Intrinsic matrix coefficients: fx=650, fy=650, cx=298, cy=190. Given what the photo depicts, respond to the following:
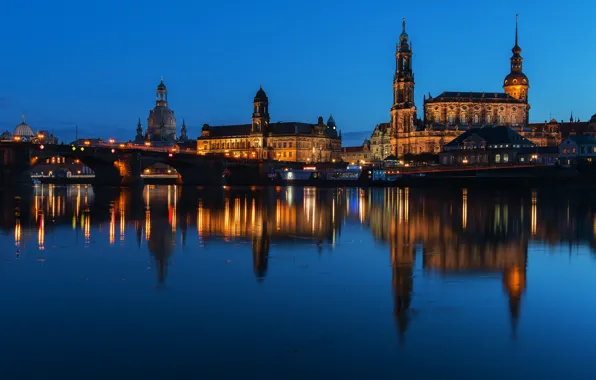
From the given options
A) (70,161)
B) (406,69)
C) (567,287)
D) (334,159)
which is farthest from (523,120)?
(567,287)

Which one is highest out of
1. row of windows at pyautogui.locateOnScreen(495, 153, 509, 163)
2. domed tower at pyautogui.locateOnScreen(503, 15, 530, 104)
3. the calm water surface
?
domed tower at pyautogui.locateOnScreen(503, 15, 530, 104)

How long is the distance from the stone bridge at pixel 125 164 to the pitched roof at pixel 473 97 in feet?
182

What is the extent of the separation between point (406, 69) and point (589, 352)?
509ft

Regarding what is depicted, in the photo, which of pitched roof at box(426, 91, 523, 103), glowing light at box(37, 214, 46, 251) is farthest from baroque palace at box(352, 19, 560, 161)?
glowing light at box(37, 214, 46, 251)

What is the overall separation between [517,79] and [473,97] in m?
18.2

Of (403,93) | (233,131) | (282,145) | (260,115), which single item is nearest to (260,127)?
(260,115)

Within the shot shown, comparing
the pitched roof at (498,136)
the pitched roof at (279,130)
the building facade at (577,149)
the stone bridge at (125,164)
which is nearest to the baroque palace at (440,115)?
the pitched roof at (498,136)

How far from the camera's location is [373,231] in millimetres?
28453

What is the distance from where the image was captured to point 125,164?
102500 millimetres

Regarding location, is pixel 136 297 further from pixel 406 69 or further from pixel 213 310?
pixel 406 69

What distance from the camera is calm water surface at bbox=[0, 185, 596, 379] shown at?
9.45 m

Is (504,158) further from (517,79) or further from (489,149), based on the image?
(517,79)

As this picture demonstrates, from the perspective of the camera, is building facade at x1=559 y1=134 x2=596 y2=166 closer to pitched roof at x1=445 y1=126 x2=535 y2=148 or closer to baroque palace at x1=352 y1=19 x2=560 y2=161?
pitched roof at x1=445 y1=126 x2=535 y2=148

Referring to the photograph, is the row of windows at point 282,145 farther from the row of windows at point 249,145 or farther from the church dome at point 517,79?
the church dome at point 517,79
